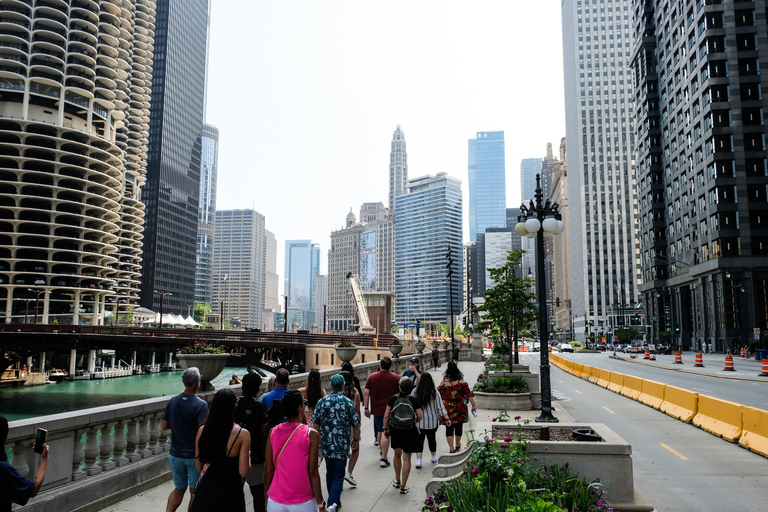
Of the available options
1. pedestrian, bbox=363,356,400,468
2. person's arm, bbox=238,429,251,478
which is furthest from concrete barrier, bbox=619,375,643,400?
person's arm, bbox=238,429,251,478

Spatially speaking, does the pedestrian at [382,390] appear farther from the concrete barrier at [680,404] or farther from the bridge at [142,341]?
the bridge at [142,341]

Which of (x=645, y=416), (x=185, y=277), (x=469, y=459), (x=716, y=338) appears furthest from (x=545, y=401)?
(x=185, y=277)

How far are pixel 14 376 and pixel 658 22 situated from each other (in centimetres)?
11550

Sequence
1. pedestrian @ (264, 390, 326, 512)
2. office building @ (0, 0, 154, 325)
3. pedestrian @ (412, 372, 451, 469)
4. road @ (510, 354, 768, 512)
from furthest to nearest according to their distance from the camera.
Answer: office building @ (0, 0, 154, 325) < pedestrian @ (412, 372, 451, 469) < road @ (510, 354, 768, 512) < pedestrian @ (264, 390, 326, 512)

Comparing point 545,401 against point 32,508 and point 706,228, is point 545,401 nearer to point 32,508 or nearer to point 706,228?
point 32,508

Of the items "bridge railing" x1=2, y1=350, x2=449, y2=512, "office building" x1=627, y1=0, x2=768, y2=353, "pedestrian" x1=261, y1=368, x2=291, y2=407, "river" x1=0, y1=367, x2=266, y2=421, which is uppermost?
"office building" x1=627, y1=0, x2=768, y2=353

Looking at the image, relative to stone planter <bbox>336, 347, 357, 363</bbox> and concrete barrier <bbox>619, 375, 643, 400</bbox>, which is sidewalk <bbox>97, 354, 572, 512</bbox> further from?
concrete barrier <bbox>619, 375, 643, 400</bbox>

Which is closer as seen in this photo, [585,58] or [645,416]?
[645,416]

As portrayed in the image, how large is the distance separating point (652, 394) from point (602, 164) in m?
151

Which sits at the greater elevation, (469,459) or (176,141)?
(176,141)

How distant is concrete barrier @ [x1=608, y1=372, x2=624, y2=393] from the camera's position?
79.6ft

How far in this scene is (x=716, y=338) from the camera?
68.1m

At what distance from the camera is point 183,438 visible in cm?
637

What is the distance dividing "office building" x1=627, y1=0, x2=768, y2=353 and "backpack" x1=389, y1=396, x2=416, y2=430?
2343 inches
